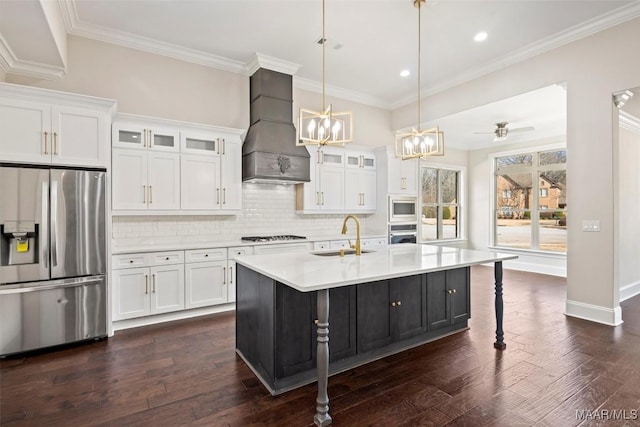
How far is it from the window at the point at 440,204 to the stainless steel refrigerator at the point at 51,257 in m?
6.76

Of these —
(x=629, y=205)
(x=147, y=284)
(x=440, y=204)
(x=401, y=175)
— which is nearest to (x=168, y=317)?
(x=147, y=284)

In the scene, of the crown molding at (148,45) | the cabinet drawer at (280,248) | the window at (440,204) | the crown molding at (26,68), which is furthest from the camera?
the window at (440,204)

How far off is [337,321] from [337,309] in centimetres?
10

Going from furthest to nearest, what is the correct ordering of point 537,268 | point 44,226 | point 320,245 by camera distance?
1. point 537,268
2. point 320,245
3. point 44,226

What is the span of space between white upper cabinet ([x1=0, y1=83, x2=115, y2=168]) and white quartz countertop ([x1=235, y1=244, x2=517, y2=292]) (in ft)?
6.99

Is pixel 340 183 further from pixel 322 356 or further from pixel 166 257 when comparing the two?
pixel 322 356

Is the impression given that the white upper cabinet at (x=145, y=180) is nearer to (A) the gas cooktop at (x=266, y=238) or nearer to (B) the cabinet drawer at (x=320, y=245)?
(A) the gas cooktop at (x=266, y=238)

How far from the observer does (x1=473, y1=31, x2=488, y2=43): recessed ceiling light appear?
4145 millimetres

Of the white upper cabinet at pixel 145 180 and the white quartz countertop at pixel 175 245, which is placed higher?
the white upper cabinet at pixel 145 180

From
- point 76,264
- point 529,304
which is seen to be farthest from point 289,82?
point 529,304

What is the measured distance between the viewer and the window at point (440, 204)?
26.9 feet

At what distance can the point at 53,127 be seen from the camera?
10.9ft

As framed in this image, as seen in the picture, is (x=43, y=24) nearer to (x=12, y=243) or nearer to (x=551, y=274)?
(x=12, y=243)

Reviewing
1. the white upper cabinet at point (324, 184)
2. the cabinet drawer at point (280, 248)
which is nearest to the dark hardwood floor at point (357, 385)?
the cabinet drawer at point (280, 248)
